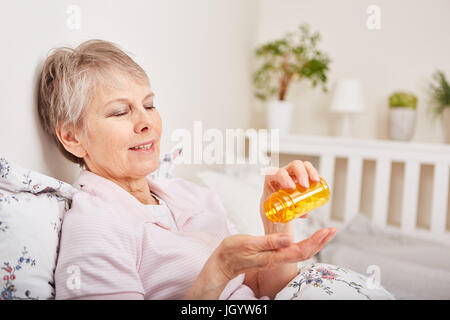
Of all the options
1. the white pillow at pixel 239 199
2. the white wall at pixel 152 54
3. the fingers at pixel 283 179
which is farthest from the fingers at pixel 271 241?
the white pillow at pixel 239 199

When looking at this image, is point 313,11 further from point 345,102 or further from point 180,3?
point 180,3

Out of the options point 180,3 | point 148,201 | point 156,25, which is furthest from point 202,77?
point 148,201

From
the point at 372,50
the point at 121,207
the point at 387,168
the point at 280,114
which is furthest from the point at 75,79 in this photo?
the point at 372,50

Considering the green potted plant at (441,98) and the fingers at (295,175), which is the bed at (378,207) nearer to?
the green potted plant at (441,98)

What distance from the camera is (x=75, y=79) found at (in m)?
0.71

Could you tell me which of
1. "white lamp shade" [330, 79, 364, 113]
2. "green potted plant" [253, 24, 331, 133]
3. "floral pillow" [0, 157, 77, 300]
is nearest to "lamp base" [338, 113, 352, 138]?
"white lamp shade" [330, 79, 364, 113]

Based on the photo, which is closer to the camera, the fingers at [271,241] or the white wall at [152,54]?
the fingers at [271,241]

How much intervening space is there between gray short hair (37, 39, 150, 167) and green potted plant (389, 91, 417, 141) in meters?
1.63

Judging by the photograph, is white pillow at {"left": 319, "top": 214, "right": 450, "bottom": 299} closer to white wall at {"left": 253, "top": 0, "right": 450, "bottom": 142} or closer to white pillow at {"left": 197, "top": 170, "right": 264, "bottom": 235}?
white pillow at {"left": 197, "top": 170, "right": 264, "bottom": 235}

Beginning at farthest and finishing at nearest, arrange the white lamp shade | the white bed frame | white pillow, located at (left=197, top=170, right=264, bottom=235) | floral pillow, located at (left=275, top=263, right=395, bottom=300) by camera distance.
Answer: the white lamp shade → the white bed frame → white pillow, located at (left=197, top=170, right=264, bottom=235) → floral pillow, located at (left=275, top=263, right=395, bottom=300)

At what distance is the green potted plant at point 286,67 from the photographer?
2121 millimetres

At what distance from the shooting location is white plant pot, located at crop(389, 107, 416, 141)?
6.63 feet

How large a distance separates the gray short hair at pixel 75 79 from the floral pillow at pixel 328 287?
0.47 meters

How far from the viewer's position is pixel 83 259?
1.94 feet
